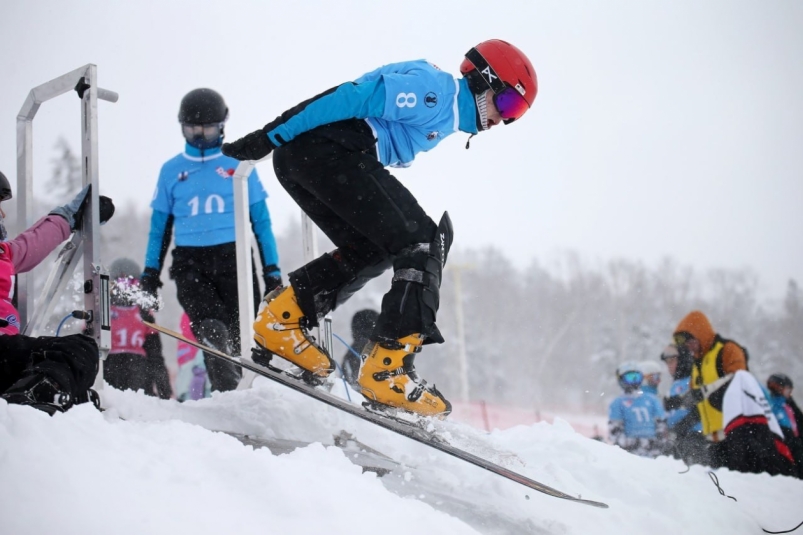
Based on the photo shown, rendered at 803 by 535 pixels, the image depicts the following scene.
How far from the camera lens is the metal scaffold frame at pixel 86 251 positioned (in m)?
3.10

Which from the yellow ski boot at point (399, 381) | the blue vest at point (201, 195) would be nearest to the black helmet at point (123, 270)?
the blue vest at point (201, 195)

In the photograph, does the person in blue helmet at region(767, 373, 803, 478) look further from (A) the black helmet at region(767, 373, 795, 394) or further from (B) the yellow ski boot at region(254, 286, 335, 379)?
(B) the yellow ski boot at region(254, 286, 335, 379)

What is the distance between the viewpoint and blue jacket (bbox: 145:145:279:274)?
480 centimetres

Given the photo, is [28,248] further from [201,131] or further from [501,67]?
[501,67]

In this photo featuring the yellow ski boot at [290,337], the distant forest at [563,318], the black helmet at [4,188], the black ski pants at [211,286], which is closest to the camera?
the yellow ski boot at [290,337]

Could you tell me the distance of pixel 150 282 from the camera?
477 cm

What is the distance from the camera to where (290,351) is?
326 cm

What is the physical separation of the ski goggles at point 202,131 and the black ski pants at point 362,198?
1779 mm

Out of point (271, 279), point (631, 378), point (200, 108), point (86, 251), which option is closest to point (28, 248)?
point (86, 251)

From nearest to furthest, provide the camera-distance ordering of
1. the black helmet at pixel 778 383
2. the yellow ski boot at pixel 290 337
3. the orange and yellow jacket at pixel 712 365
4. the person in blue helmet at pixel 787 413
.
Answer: the yellow ski boot at pixel 290 337, the orange and yellow jacket at pixel 712 365, the person in blue helmet at pixel 787 413, the black helmet at pixel 778 383

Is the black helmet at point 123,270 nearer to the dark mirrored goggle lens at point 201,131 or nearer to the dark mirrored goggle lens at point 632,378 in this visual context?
the dark mirrored goggle lens at point 201,131

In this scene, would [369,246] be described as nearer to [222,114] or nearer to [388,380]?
[388,380]

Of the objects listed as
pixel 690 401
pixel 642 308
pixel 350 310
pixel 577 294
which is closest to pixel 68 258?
pixel 690 401

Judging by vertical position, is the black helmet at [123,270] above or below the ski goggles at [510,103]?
below
